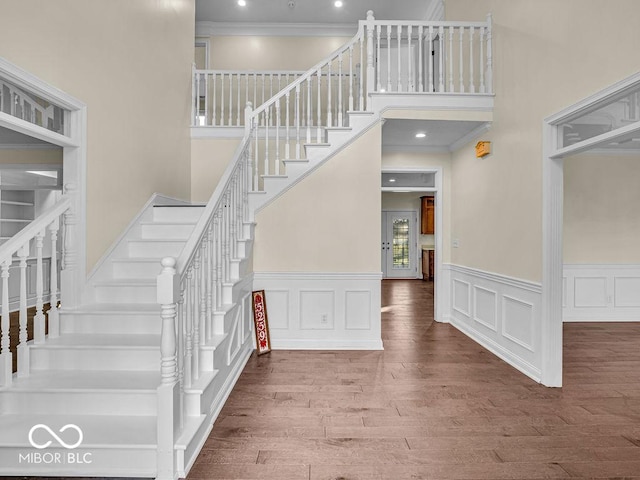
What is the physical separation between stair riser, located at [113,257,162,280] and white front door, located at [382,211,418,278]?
9.13 meters

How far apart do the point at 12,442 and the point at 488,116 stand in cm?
494

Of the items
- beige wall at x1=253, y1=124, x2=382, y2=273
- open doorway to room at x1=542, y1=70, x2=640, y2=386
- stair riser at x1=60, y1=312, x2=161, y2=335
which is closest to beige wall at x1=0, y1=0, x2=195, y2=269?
stair riser at x1=60, y1=312, x2=161, y2=335

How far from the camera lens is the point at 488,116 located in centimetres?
418

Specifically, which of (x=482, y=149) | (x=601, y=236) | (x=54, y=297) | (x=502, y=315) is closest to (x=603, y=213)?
(x=601, y=236)

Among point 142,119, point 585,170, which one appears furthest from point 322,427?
point 585,170

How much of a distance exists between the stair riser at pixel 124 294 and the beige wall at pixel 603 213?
5.83m

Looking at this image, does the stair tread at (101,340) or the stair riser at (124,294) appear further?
the stair riser at (124,294)

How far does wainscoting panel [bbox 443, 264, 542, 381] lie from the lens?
11.0 feet

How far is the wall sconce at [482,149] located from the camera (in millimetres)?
4215

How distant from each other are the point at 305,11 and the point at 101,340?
642cm

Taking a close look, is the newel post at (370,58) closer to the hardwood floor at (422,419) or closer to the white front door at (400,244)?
the hardwood floor at (422,419)

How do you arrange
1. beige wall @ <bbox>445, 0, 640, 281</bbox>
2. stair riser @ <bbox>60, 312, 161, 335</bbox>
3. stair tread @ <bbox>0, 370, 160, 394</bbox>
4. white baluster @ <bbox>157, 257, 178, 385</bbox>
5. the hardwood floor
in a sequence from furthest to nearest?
stair riser @ <bbox>60, 312, 161, 335</bbox>
beige wall @ <bbox>445, 0, 640, 281</bbox>
stair tread @ <bbox>0, 370, 160, 394</bbox>
the hardwood floor
white baluster @ <bbox>157, 257, 178, 385</bbox>

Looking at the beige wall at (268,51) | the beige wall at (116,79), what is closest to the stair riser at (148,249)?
the beige wall at (116,79)

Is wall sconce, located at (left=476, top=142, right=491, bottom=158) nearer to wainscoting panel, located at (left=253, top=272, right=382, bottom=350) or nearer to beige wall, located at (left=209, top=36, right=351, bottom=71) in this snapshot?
wainscoting panel, located at (left=253, top=272, right=382, bottom=350)
